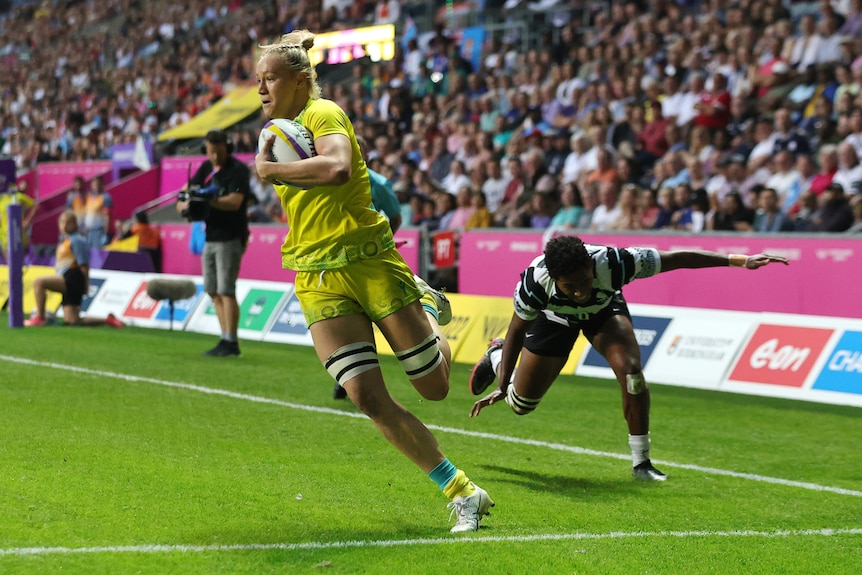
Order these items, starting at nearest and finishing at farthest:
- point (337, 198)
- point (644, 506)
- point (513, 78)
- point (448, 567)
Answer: point (448, 567), point (337, 198), point (644, 506), point (513, 78)

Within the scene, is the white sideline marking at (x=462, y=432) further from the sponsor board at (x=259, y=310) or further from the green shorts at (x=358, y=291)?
the sponsor board at (x=259, y=310)

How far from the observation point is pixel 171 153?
29.2 metres

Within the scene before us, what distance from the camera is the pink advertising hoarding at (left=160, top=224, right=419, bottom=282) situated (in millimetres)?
16859

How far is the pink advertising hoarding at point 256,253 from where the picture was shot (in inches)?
664

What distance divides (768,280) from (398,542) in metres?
8.69

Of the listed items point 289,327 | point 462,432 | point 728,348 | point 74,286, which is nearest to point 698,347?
point 728,348

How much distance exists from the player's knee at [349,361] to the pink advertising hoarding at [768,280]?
8.33 meters

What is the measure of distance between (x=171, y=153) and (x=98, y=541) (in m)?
24.8

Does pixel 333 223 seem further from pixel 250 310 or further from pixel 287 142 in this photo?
pixel 250 310

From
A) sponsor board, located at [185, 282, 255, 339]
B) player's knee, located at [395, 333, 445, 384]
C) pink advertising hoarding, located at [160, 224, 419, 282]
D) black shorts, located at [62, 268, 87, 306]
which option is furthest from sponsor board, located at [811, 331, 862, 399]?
black shorts, located at [62, 268, 87, 306]

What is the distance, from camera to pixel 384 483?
23.0ft

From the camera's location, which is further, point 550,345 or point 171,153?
point 171,153

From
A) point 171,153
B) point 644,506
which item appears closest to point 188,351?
point 644,506

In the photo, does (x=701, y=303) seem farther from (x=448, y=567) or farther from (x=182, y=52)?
(x=182, y=52)
